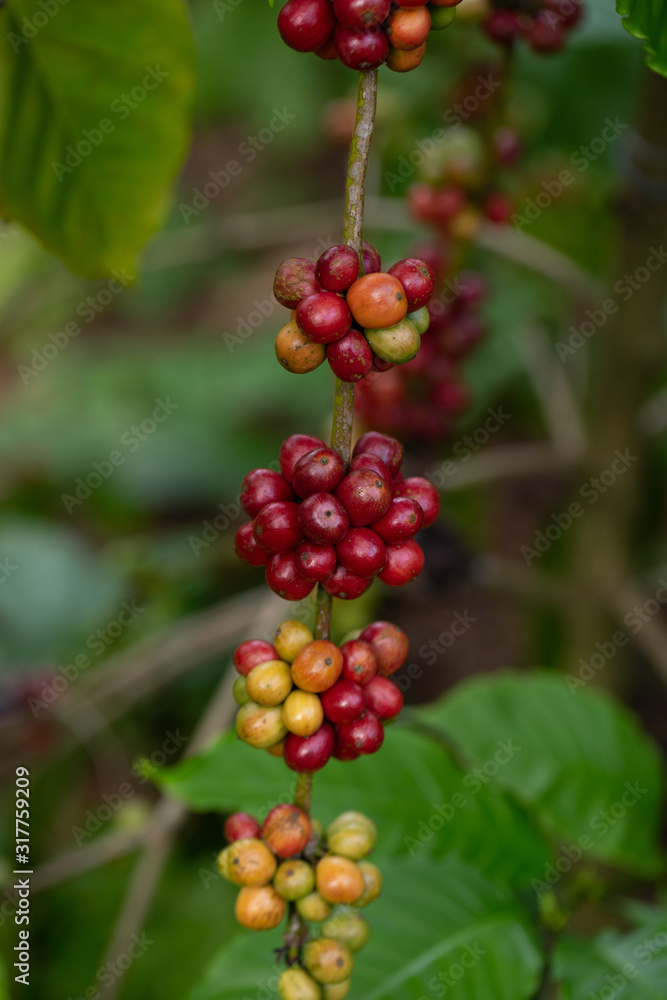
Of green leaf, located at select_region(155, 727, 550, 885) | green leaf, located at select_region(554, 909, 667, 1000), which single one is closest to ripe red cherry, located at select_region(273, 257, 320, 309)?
green leaf, located at select_region(155, 727, 550, 885)

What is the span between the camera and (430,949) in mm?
990

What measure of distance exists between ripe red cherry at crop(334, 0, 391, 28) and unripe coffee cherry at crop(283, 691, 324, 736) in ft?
1.54

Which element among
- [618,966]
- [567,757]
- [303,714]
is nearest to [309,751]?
[303,714]

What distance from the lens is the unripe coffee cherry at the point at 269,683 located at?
0.66 meters

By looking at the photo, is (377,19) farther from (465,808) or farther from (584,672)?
(584,672)

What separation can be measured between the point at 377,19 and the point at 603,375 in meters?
1.18

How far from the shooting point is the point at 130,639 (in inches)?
88.9

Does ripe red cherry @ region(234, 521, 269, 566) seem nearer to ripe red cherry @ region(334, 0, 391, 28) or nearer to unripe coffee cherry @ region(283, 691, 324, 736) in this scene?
unripe coffee cherry @ region(283, 691, 324, 736)

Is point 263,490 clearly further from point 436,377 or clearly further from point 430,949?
point 436,377

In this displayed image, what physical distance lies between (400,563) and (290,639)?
107mm

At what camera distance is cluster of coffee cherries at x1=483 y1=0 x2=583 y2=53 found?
1.15 m

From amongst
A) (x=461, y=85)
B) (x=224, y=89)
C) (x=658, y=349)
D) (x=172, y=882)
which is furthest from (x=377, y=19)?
(x=224, y=89)

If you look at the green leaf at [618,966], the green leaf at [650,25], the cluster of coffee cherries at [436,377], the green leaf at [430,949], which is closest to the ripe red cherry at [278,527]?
the green leaf at [650,25]

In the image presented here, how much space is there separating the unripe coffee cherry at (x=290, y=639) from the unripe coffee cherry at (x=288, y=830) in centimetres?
12
